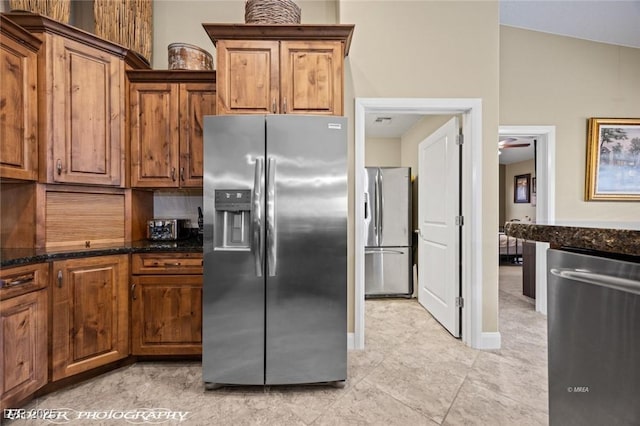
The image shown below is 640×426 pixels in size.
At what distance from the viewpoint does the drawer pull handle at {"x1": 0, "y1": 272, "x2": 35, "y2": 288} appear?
1.65 m

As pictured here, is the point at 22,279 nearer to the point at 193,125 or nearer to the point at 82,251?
the point at 82,251

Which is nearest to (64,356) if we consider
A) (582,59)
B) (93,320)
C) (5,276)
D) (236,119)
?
(93,320)

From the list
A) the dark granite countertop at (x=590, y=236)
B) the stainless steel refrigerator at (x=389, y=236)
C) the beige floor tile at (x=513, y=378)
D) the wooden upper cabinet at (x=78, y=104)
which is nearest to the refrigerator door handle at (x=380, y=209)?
the stainless steel refrigerator at (x=389, y=236)

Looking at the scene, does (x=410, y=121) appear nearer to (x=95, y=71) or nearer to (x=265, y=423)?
(x=95, y=71)

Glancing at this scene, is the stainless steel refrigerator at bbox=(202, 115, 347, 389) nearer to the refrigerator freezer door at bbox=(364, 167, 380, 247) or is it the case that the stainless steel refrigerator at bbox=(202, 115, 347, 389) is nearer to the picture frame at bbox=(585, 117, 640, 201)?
the refrigerator freezer door at bbox=(364, 167, 380, 247)

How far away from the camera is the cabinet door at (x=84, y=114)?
2.11m

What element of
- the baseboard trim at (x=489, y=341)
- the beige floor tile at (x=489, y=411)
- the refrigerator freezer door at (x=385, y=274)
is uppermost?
the refrigerator freezer door at (x=385, y=274)

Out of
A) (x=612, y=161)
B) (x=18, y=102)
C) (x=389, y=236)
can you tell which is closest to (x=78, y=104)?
(x=18, y=102)

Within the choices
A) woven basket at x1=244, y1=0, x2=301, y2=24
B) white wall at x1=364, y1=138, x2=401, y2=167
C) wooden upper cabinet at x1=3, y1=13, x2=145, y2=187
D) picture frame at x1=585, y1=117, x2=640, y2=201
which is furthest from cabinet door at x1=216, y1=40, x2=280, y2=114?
white wall at x1=364, y1=138, x2=401, y2=167

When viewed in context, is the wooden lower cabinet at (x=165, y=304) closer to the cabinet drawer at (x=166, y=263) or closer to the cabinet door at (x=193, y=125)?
the cabinet drawer at (x=166, y=263)

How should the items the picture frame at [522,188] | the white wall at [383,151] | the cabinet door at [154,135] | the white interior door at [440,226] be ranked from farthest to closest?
1. the picture frame at [522,188]
2. the white wall at [383,151]
3. the white interior door at [440,226]
4. the cabinet door at [154,135]

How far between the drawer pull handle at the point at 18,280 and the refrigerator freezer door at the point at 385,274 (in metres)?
3.27

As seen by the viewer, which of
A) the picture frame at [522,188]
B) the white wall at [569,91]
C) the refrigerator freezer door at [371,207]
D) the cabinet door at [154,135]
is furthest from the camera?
the picture frame at [522,188]

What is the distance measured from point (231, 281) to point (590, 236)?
1748 mm
